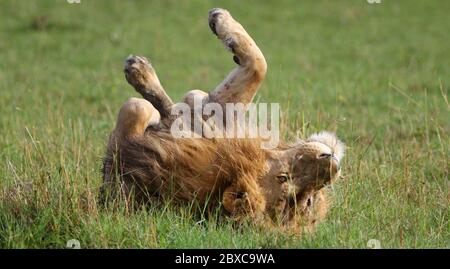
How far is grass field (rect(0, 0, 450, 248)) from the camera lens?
172 inches

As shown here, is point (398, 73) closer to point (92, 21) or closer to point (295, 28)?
point (295, 28)

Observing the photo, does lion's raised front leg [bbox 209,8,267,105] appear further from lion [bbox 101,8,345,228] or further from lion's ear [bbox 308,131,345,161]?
lion's ear [bbox 308,131,345,161]

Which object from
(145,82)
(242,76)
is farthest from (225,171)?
(145,82)

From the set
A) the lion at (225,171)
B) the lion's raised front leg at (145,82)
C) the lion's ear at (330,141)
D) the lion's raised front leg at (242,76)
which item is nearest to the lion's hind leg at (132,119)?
the lion at (225,171)

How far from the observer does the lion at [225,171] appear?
176 inches

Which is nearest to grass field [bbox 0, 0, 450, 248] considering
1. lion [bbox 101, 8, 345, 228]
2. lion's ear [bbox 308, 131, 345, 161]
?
lion [bbox 101, 8, 345, 228]

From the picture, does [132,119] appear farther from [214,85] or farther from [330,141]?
[214,85]

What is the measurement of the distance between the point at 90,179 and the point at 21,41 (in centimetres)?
771

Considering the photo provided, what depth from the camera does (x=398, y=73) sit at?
1114 centimetres

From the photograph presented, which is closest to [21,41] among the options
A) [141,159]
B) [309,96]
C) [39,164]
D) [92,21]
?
[92,21]

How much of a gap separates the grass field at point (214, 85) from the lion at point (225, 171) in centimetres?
13

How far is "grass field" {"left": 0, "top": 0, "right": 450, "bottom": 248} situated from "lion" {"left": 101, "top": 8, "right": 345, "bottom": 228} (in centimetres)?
13

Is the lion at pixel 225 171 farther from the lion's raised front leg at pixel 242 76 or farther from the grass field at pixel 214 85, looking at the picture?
the lion's raised front leg at pixel 242 76
